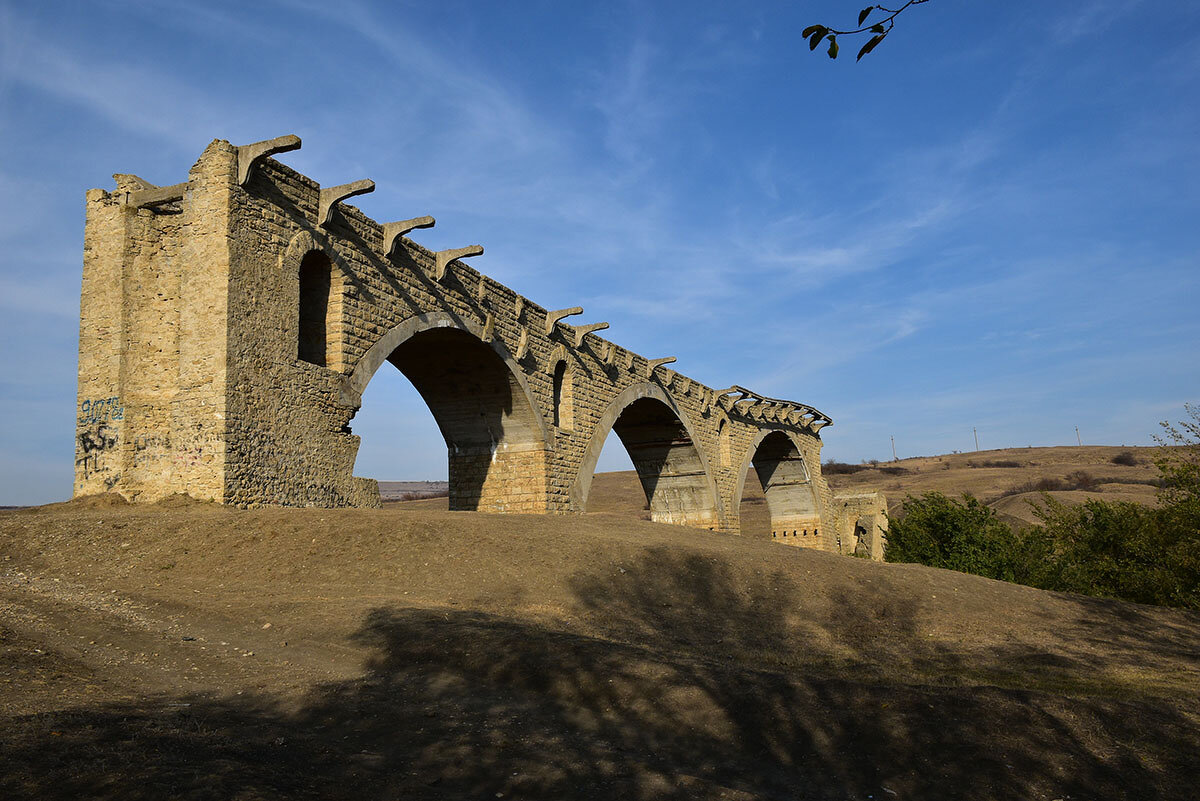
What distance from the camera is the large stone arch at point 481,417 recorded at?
14.7 meters

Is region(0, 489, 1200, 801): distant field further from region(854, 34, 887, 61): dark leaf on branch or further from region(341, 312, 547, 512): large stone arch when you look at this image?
region(341, 312, 547, 512): large stone arch

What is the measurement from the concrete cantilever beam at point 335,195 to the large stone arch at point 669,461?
11.1 metres

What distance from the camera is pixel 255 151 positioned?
382 inches

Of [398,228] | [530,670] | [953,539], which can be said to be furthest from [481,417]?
[530,670]

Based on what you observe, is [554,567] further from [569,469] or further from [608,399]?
[608,399]

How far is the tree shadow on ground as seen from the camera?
3.36 metres

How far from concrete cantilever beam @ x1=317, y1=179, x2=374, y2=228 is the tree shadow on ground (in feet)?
20.7

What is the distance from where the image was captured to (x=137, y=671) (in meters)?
5.14

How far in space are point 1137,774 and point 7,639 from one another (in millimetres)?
6489

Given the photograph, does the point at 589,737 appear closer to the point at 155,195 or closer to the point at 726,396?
the point at 155,195

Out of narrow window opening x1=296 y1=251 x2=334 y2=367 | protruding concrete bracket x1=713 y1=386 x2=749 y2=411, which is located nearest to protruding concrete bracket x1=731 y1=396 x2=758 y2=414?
protruding concrete bracket x1=713 y1=386 x2=749 y2=411

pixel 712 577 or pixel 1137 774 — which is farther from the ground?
pixel 712 577

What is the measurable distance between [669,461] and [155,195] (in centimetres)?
1555

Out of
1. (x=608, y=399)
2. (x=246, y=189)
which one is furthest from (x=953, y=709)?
(x=608, y=399)
